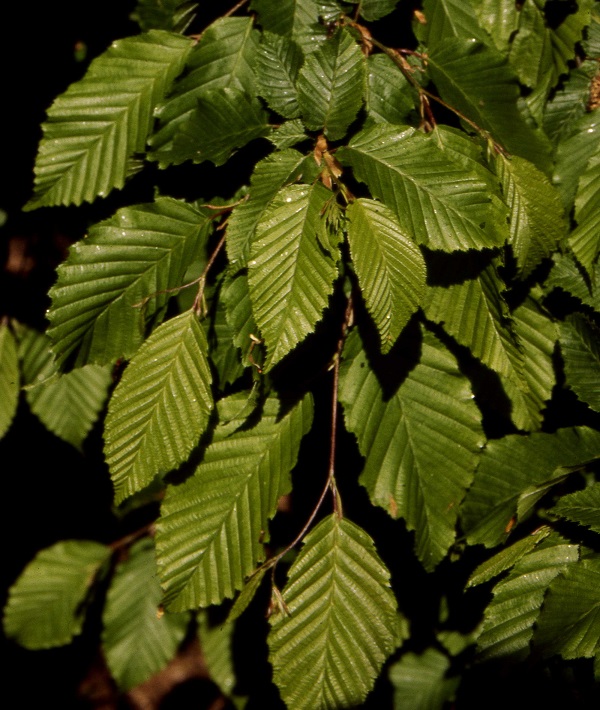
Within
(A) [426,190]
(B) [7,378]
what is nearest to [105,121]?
(A) [426,190]

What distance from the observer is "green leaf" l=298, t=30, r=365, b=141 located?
975 mm

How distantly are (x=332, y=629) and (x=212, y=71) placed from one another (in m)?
1.03

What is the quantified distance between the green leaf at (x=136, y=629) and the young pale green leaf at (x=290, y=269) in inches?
48.6

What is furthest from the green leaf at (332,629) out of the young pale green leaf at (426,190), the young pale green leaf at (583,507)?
the young pale green leaf at (426,190)

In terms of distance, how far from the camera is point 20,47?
147cm

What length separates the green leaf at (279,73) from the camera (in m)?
1.04

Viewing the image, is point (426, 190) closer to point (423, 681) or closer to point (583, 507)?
point (583, 507)

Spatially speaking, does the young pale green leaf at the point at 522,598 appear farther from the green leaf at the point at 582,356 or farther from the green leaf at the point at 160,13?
the green leaf at the point at 160,13

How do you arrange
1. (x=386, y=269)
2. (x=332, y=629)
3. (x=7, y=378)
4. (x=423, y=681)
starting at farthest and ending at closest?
1. (x=423, y=681)
2. (x=7, y=378)
3. (x=332, y=629)
4. (x=386, y=269)

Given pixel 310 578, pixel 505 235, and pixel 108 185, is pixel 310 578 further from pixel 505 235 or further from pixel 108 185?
pixel 108 185

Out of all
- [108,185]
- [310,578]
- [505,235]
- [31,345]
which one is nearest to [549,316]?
[505,235]

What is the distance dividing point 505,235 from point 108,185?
0.72 meters

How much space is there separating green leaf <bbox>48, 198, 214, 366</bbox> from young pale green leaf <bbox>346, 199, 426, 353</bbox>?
33cm

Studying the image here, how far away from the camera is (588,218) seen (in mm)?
1133
